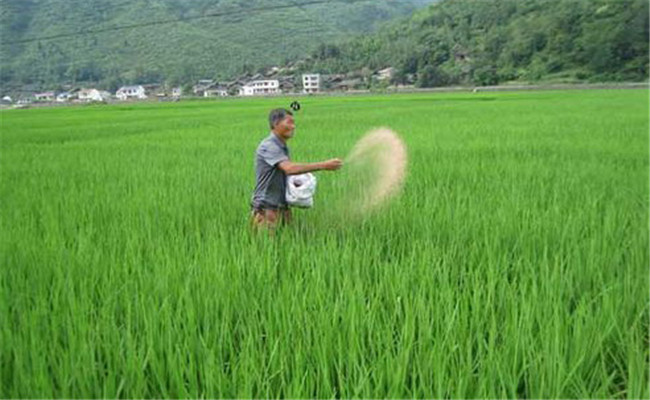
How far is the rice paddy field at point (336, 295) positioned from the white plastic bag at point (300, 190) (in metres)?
0.17

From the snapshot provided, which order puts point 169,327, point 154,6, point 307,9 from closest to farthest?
point 169,327 < point 154,6 < point 307,9

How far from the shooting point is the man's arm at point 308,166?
280 cm

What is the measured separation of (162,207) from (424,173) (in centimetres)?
252

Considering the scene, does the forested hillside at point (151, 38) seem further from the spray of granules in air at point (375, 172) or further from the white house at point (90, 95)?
the spray of granules in air at point (375, 172)

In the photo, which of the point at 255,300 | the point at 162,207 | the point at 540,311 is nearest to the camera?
the point at 540,311

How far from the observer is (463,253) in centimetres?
265

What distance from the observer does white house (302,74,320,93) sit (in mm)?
55938

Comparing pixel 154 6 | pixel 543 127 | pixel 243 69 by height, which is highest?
pixel 154 6

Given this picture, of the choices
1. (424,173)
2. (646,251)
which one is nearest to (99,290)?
(646,251)

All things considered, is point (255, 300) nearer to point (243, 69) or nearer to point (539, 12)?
point (539, 12)

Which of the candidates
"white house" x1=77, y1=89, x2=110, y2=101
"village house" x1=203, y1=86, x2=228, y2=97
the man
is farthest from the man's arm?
"white house" x1=77, y1=89, x2=110, y2=101

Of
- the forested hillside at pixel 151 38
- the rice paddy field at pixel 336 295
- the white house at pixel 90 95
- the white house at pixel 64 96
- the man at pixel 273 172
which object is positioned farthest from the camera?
the forested hillside at pixel 151 38

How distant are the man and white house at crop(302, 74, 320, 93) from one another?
173 ft

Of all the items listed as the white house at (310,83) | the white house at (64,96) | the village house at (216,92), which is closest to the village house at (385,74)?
the white house at (310,83)
